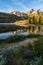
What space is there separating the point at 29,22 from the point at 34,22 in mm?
3425

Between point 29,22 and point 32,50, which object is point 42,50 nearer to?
point 32,50

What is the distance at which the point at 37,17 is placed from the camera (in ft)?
353

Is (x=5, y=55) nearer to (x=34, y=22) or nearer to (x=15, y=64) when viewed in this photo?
(x=15, y=64)

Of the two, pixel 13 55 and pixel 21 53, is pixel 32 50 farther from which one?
pixel 13 55

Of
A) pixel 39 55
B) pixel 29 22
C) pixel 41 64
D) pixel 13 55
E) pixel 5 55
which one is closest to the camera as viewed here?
pixel 41 64

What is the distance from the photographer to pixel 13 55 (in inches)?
339

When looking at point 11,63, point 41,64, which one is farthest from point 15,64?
point 41,64

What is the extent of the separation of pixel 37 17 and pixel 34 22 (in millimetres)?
3759

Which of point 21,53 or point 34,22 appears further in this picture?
point 34,22

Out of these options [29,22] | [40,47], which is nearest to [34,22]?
[29,22]

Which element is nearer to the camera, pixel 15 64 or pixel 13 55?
pixel 15 64

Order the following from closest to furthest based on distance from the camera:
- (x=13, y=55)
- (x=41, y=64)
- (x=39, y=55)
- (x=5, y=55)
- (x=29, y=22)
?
1. (x=41, y=64)
2. (x=13, y=55)
3. (x=5, y=55)
4. (x=39, y=55)
5. (x=29, y=22)

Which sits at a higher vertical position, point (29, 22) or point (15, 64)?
point (15, 64)

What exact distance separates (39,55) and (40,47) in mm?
691
